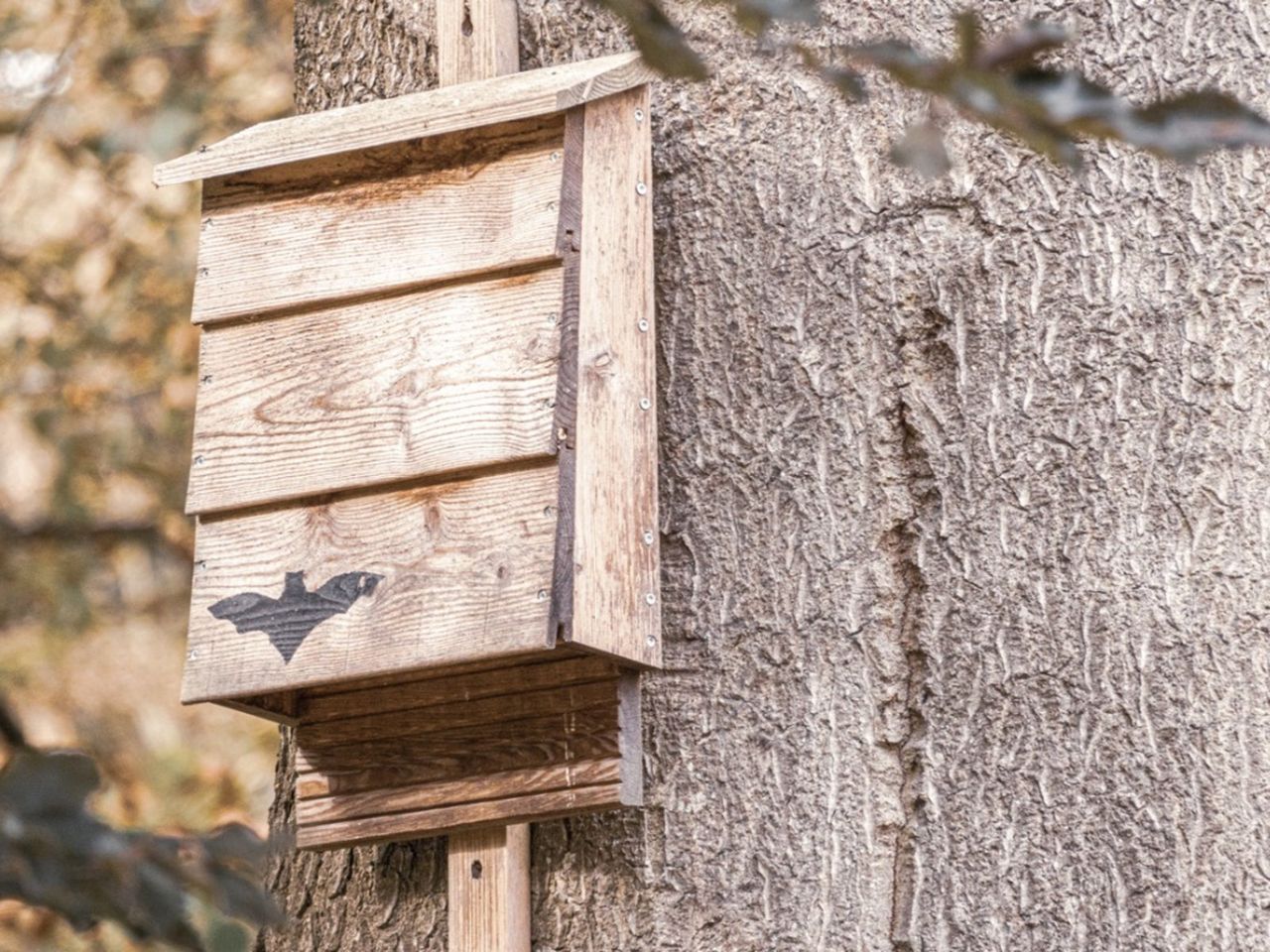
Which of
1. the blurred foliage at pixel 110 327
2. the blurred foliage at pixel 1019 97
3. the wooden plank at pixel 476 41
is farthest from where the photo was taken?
the blurred foliage at pixel 110 327

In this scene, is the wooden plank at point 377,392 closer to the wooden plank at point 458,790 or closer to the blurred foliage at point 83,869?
the wooden plank at point 458,790

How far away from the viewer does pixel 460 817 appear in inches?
63.3

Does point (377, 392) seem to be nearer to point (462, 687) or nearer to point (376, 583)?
point (376, 583)

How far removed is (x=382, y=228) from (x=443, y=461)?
26 cm

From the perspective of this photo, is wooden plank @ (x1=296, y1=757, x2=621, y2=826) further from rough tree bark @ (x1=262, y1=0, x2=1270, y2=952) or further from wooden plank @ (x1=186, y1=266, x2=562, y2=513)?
wooden plank @ (x1=186, y1=266, x2=562, y2=513)

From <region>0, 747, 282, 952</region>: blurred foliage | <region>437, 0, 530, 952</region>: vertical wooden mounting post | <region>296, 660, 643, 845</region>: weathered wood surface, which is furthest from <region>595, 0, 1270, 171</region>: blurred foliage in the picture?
<region>437, 0, 530, 952</region>: vertical wooden mounting post

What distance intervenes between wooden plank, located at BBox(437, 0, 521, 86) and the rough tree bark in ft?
0.61

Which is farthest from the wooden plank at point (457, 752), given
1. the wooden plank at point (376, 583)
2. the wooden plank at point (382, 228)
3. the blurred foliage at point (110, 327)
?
the blurred foliage at point (110, 327)

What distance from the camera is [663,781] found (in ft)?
5.28

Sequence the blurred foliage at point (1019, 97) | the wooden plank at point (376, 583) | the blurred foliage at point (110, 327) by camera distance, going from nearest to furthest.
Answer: the blurred foliage at point (1019, 97) → the wooden plank at point (376, 583) → the blurred foliage at point (110, 327)

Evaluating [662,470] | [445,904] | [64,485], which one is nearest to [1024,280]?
[662,470]

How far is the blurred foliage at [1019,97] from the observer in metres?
0.58

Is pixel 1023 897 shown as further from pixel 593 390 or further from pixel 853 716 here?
pixel 593 390

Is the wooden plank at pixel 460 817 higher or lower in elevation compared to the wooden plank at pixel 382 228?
lower
